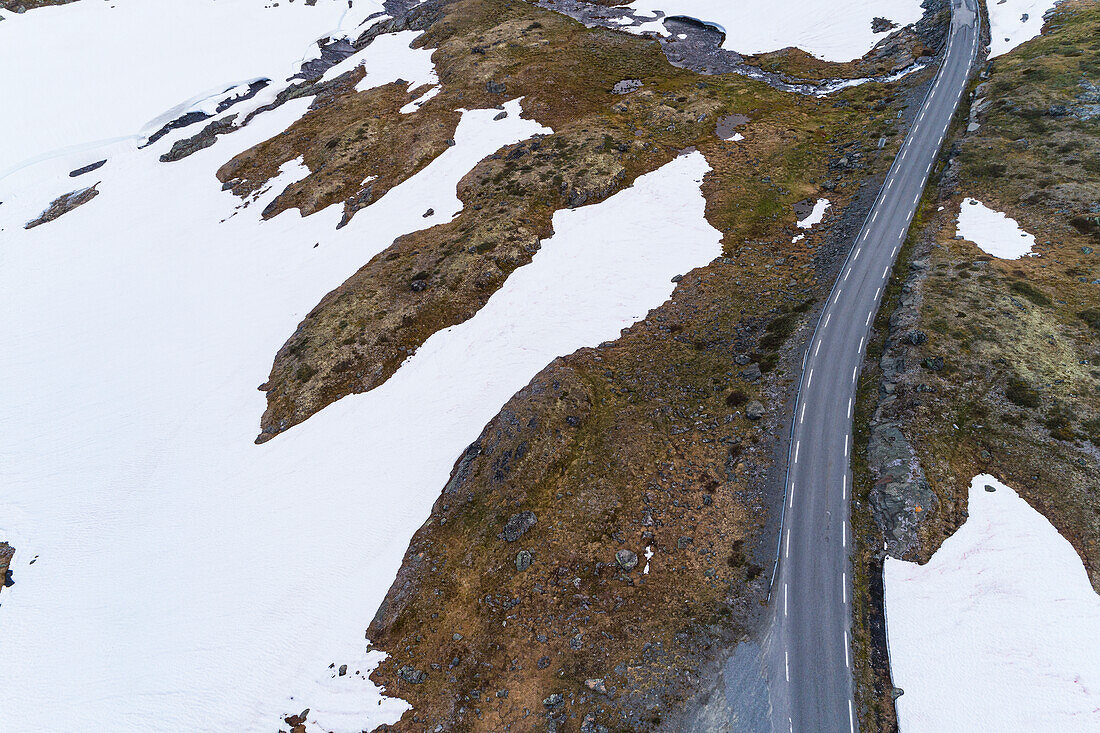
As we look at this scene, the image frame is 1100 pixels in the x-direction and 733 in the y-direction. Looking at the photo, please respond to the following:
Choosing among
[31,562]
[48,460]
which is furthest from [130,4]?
[31,562]

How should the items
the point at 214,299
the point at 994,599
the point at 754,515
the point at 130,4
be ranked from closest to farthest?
the point at 994,599 < the point at 754,515 < the point at 214,299 < the point at 130,4

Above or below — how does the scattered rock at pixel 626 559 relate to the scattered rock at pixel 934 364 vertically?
below

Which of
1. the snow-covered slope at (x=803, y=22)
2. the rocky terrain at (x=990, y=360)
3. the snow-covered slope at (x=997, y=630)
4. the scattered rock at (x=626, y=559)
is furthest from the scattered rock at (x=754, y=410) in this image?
the snow-covered slope at (x=803, y=22)

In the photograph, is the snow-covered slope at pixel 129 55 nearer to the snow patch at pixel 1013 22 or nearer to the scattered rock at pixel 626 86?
the scattered rock at pixel 626 86

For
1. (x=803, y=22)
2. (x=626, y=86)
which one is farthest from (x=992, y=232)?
(x=803, y=22)

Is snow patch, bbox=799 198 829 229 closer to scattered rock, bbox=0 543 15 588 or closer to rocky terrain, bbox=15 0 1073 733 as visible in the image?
rocky terrain, bbox=15 0 1073 733

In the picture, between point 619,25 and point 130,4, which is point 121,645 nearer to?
point 619,25

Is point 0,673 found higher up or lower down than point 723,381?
lower down
